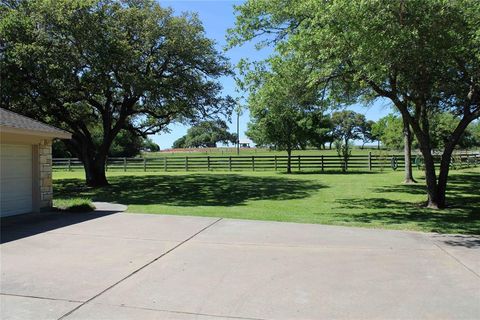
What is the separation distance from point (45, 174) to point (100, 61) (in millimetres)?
6377

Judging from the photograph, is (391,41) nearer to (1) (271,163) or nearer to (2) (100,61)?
(2) (100,61)

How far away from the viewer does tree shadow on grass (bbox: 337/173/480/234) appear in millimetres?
10125

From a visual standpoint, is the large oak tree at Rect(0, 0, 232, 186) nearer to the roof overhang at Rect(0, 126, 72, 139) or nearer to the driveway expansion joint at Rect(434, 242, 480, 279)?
the roof overhang at Rect(0, 126, 72, 139)

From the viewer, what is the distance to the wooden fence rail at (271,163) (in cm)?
3331

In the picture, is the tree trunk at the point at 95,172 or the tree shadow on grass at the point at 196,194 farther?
the tree trunk at the point at 95,172

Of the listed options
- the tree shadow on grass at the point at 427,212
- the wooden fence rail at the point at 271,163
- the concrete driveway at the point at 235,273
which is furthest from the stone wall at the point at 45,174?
the wooden fence rail at the point at 271,163

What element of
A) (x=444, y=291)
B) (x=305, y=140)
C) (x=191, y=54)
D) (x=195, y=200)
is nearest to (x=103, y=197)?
(x=195, y=200)

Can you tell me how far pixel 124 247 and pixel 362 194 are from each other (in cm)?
1189

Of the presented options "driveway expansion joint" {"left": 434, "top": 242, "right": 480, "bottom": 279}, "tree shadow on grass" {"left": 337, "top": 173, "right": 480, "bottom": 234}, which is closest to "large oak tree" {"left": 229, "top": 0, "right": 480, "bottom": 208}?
"tree shadow on grass" {"left": 337, "top": 173, "right": 480, "bottom": 234}

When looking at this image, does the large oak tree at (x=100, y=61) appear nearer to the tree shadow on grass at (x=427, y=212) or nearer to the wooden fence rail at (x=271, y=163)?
the tree shadow on grass at (x=427, y=212)

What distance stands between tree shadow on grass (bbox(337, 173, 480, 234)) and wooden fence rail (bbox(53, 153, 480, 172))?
A: 50.9ft

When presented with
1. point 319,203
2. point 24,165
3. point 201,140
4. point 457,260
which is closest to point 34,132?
point 24,165

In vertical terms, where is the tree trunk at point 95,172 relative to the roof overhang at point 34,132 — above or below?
below

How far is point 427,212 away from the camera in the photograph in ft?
40.6
